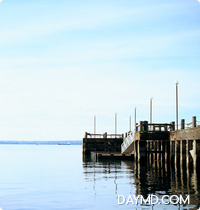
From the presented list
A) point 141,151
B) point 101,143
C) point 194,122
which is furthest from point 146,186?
point 101,143

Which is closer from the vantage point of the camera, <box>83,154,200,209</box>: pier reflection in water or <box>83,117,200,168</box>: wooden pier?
<box>83,154,200,209</box>: pier reflection in water

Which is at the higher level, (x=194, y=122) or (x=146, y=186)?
(x=194, y=122)

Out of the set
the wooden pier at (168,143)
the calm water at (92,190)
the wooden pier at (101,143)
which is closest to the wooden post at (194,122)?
the wooden pier at (168,143)

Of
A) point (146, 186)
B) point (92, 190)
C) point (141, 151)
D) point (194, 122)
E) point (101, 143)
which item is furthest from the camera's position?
point (101, 143)

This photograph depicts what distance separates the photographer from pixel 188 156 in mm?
39000

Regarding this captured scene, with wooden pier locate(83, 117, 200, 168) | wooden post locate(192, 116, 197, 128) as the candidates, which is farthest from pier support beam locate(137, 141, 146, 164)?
wooden post locate(192, 116, 197, 128)

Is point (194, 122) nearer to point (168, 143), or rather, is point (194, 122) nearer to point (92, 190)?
point (168, 143)

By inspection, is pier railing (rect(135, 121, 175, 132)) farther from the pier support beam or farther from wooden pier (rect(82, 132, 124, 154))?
wooden pier (rect(82, 132, 124, 154))

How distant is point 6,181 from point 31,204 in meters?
13.3

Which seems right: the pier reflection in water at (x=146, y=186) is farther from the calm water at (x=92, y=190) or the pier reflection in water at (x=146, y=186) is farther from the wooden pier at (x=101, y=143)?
the wooden pier at (x=101, y=143)

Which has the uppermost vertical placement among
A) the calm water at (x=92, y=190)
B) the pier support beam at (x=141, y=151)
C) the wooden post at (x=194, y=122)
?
the wooden post at (x=194, y=122)

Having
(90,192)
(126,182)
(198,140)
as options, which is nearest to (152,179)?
(126,182)

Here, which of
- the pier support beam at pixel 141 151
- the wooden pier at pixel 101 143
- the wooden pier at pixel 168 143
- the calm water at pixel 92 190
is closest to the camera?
the calm water at pixel 92 190

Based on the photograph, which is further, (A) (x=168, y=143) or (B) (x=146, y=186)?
(A) (x=168, y=143)
